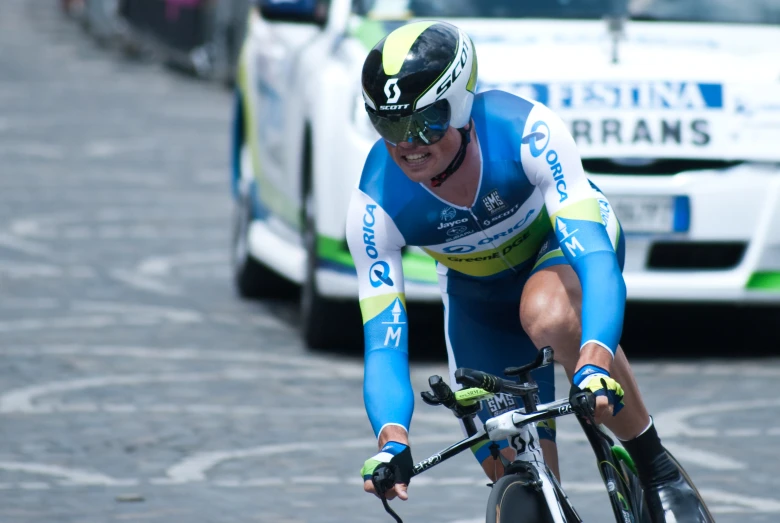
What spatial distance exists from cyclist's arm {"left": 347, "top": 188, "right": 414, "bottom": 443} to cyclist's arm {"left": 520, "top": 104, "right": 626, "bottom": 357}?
42 centimetres

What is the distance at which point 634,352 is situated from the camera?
9.44 m

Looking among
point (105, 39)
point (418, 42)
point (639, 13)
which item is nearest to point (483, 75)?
point (639, 13)

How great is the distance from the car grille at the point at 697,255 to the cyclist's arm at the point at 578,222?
12.9ft

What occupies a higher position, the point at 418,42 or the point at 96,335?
the point at 418,42

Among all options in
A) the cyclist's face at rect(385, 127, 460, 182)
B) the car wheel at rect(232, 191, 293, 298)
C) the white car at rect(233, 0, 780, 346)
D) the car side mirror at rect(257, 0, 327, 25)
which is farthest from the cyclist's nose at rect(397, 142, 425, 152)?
the car wheel at rect(232, 191, 293, 298)

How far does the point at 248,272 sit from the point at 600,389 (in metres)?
7.39

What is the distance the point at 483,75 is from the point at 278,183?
216 cm

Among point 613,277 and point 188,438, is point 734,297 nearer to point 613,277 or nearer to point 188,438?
point 188,438

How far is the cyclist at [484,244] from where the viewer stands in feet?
14.4

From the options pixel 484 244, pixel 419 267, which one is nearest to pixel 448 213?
pixel 484 244

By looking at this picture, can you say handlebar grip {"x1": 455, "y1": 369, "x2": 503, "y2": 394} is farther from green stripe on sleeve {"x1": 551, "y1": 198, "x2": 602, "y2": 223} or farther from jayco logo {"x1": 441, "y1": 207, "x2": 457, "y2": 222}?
jayco logo {"x1": 441, "y1": 207, "x2": 457, "y2": 222}

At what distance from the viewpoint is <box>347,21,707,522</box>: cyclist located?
4391mm

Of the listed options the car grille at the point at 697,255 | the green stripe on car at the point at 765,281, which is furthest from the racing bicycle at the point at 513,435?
the green stripe on car at the point at 765,281

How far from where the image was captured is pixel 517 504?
4234mm
